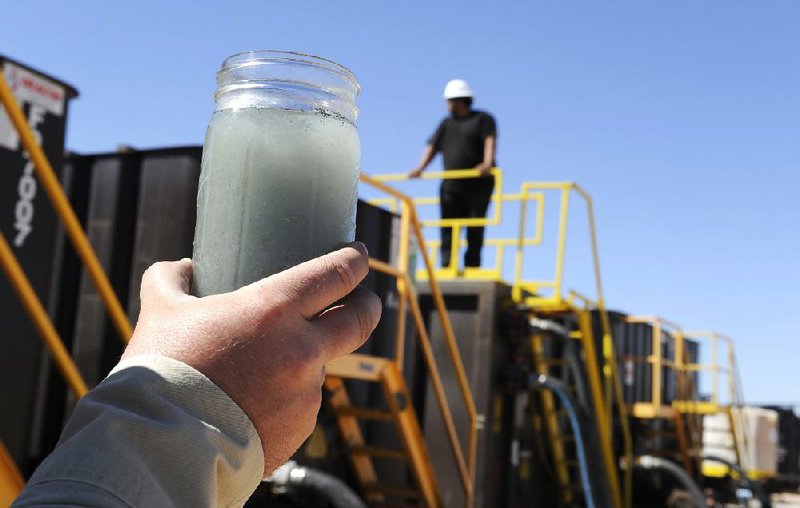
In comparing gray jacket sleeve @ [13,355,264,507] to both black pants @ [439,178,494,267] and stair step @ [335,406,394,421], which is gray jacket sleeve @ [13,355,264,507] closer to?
stair step @ [335,406,394,421]

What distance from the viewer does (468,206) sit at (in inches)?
366

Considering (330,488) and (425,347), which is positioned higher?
(425,347)

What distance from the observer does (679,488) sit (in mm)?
10578

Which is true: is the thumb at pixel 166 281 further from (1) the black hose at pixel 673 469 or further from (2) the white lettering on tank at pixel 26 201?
(1) the black hose at pixel 673 469

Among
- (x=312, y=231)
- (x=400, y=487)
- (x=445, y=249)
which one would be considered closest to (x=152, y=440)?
(x=312, y=231)

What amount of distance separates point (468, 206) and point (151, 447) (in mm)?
8425

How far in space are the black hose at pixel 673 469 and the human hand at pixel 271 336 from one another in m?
9.49

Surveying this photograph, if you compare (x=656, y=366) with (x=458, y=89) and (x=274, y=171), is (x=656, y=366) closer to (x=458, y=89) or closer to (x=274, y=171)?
(x=458, y=89)

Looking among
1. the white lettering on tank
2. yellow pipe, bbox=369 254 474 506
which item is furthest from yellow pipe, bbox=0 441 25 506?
yellow pipe, bbox=369 254 474 506

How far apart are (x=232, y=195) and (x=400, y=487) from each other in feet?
18.2

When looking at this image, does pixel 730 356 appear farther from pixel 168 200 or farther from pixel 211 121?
pixel 211 121

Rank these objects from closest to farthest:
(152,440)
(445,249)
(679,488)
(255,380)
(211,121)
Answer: (152,440), (255,380), (211,121), (445,249), (679,488)

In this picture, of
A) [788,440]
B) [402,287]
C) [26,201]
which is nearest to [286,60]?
[26,201]

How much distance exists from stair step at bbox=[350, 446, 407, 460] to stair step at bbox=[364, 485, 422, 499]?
0.27m
